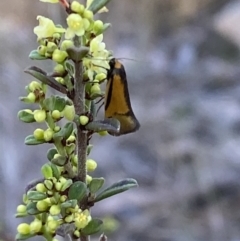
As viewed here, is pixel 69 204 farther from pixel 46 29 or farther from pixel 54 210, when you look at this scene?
pixel 46 29

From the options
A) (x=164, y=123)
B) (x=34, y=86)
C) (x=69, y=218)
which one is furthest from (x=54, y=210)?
(x=164, y=123)

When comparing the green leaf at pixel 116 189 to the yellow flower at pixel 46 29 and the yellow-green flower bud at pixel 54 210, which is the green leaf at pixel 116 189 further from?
the yellow flower at pixel 46 29

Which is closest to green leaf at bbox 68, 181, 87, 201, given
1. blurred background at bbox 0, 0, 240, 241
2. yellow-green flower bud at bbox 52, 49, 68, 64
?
yellow-green flower bud at bbox 52, 49, 68, 64

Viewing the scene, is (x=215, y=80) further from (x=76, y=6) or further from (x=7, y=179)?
(x=76, y=6)

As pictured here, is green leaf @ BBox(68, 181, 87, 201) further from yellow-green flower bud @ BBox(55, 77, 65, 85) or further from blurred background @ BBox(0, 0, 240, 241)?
blurred background @ BBox(0, 0, 240, 241)

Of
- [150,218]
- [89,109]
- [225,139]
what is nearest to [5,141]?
[150,218]

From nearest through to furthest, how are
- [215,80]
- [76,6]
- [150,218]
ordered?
[76,6] → [150,218] → [215,80]
